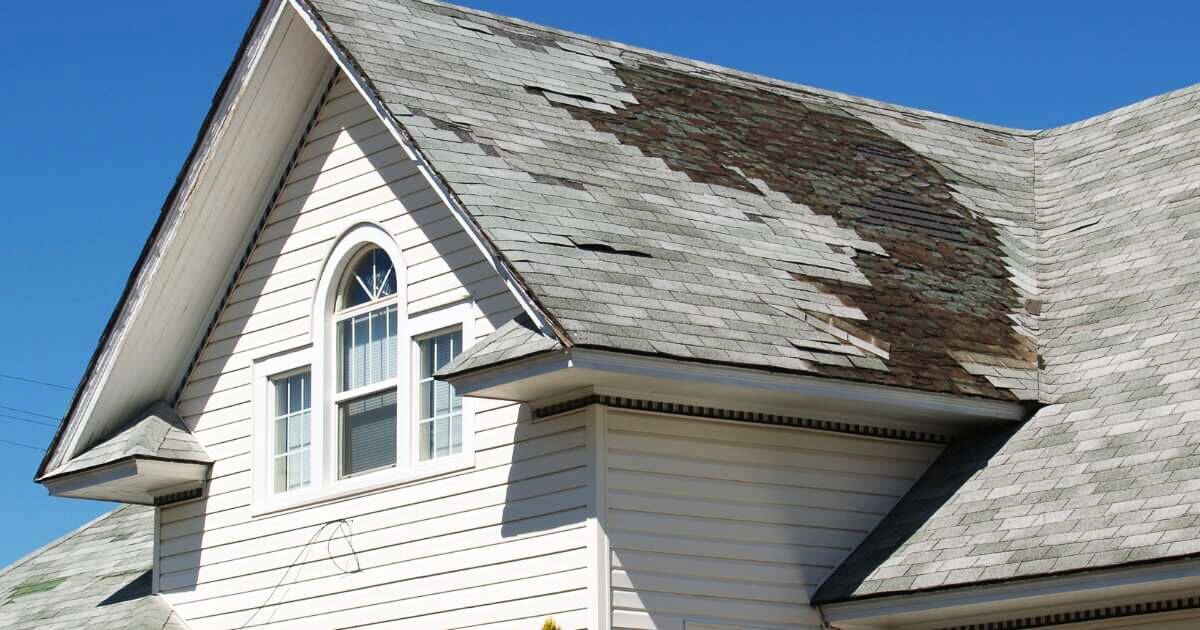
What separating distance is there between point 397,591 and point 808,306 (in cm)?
401

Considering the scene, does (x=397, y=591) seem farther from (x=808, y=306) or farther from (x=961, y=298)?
(x=961, y=298)

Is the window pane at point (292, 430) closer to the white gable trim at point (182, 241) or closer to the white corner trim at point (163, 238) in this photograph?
the white gable trim at point (182, 241)

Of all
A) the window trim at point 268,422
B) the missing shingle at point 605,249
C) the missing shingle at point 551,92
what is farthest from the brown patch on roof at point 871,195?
the window trim at point 268,422

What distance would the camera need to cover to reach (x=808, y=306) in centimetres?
1501

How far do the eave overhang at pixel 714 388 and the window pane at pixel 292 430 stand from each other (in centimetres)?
319

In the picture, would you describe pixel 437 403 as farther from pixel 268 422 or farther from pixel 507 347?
pixel 268 422

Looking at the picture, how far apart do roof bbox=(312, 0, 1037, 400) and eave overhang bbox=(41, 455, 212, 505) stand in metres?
4.29

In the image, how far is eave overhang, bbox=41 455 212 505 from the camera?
17.0 meters

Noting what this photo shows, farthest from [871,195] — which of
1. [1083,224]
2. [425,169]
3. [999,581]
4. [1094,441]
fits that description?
[999,581]

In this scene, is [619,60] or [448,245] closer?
[448,245]

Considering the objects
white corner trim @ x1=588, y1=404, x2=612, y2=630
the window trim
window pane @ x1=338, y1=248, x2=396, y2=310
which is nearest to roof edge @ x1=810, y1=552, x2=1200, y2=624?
white corner trim @ x1=588, y1=404, x2=612, y2=630

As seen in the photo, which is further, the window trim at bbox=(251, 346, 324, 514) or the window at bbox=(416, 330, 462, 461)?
the window trim at bbox=(251, 346, 324, 514)

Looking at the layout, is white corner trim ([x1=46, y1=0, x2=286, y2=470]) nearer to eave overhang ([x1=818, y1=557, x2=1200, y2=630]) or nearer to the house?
the house

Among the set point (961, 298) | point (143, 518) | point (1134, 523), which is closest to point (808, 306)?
point (961, 298)
